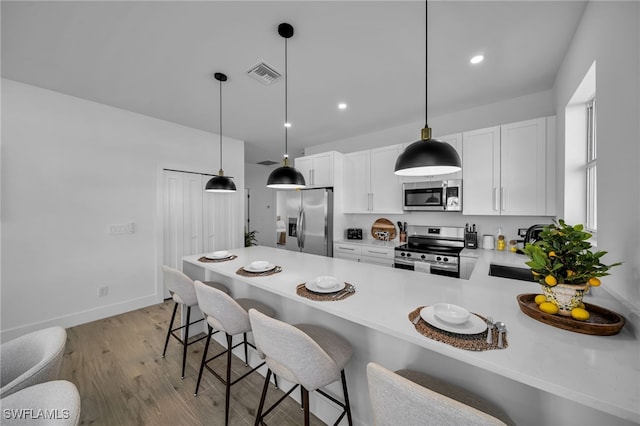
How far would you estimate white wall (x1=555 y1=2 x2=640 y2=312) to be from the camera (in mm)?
1098

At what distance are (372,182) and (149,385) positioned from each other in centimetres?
353

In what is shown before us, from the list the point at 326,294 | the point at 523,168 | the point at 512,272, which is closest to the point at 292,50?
the point at 326,294

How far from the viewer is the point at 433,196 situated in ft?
10.8

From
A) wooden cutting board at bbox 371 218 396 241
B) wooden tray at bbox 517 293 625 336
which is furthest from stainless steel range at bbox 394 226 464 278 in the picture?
wooden tray at bbox 517 293 625 336

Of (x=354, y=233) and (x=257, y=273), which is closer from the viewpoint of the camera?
(x=257, y=273)

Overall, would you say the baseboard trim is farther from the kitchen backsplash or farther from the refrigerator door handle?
the kitchen backsplash

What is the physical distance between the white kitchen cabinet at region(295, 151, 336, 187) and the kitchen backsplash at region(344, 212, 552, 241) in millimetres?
758

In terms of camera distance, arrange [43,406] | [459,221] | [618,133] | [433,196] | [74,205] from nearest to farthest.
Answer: [43,406], [618,133], [74,205], [433,196], [459,221]

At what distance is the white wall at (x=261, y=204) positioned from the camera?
728cm

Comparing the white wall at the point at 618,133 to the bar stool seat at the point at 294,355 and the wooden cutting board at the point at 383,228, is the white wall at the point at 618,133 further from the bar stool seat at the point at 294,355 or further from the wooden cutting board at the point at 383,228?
the wooden cutting board at the point at 383,228

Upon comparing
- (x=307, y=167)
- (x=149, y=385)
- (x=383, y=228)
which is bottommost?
(x=149, y=385)

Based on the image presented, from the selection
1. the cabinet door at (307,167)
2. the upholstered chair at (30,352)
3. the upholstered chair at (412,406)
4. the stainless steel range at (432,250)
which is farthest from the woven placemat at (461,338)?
the cabinet door at (307,167)

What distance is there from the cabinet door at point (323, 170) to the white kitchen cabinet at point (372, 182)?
31cm

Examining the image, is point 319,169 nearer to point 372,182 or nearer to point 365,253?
→ point 372,182
